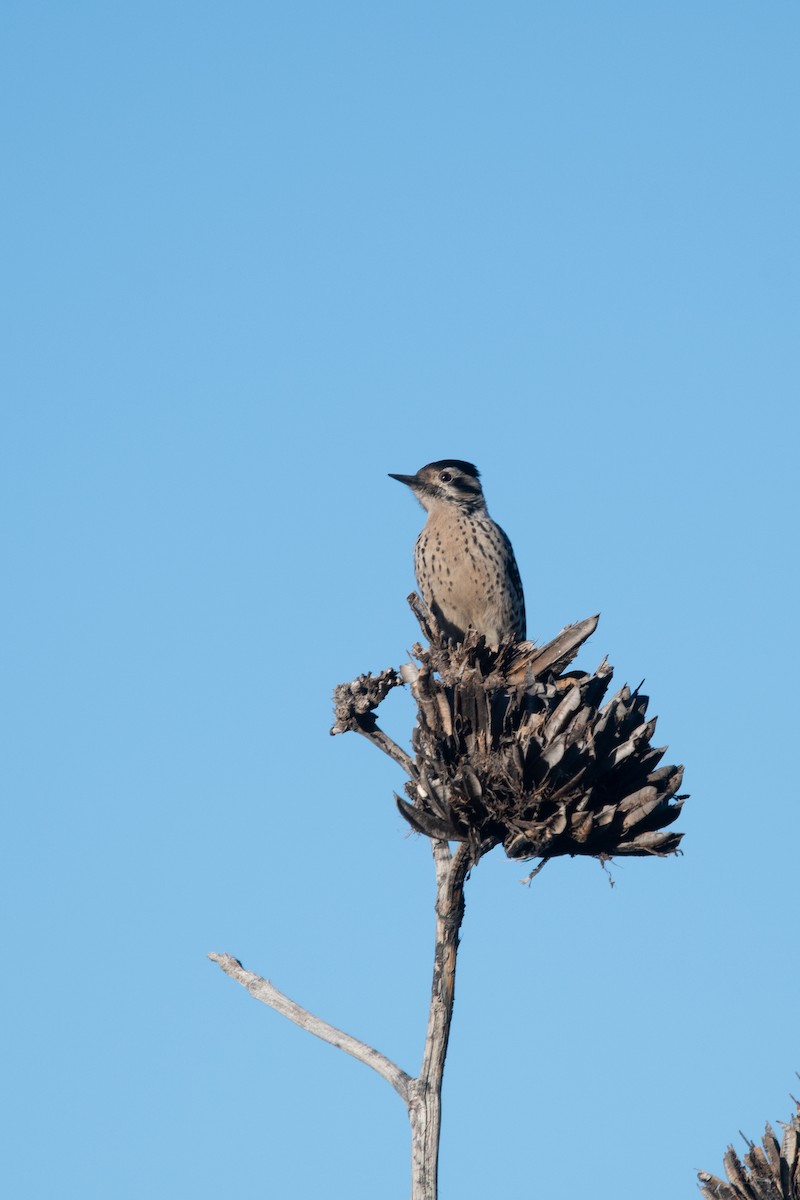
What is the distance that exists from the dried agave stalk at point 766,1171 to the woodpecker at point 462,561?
5.13 meters

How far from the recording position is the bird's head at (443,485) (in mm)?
11250

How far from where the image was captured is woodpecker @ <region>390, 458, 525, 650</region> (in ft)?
34.5

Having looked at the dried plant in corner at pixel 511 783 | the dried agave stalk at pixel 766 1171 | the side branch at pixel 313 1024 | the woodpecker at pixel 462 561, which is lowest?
the dried agave stalk at pixel 766 1171

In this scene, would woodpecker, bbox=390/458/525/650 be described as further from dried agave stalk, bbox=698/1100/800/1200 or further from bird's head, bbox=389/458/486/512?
dried agave stalk, bbox=698/1100/800/1200

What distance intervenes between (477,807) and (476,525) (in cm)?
540

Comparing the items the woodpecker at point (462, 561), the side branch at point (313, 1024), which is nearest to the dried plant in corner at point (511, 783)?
the side branch at point (313, 1024)

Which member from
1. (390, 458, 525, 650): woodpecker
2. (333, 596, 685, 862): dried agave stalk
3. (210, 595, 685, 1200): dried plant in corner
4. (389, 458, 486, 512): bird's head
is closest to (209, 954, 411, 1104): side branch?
(210, 595, 685, 1200): dried plant in corner

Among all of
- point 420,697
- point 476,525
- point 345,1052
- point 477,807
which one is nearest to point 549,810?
point 477,807

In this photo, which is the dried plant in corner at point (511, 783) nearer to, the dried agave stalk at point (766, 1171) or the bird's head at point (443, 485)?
the dried agave stalk at point (766, 1171)

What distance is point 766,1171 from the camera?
209 inches

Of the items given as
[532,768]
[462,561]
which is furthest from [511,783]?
[462,561]

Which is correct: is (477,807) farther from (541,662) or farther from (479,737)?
(541,662)

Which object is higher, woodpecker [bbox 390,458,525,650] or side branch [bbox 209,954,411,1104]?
woodpecker [bbox 390,458,525,650]

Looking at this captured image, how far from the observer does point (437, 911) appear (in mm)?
5672
